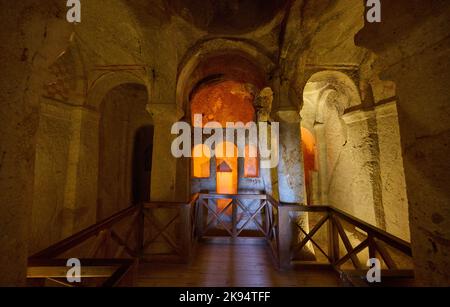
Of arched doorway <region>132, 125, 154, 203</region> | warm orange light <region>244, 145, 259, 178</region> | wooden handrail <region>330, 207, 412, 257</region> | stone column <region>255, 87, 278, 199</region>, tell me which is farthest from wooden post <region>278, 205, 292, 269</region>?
arched doorway <region>132, 125, 154, 203</region>

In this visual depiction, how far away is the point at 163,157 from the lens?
484 cm

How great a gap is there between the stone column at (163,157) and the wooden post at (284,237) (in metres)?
2.40

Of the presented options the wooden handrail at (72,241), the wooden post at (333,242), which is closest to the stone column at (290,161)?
the wooden post at (333,242)

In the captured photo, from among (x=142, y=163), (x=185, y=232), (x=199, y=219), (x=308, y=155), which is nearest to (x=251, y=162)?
(x=308, y=155)

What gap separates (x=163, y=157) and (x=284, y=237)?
3147 mm

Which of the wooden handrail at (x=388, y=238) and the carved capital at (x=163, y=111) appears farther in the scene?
the carved capital at (x=163, y=111)

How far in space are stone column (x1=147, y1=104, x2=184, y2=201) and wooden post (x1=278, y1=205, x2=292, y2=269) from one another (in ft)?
7.88

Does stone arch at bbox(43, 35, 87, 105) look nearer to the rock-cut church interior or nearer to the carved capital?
the rock-cut church interior

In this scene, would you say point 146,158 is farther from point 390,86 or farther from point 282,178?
point 390,86

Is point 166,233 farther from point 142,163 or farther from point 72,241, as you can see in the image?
point 142,163

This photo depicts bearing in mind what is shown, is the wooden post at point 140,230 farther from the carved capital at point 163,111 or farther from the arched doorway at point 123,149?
the arched doorway at point 123,149

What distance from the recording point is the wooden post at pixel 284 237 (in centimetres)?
404

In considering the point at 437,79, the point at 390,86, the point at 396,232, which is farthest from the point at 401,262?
the point at 437,79
